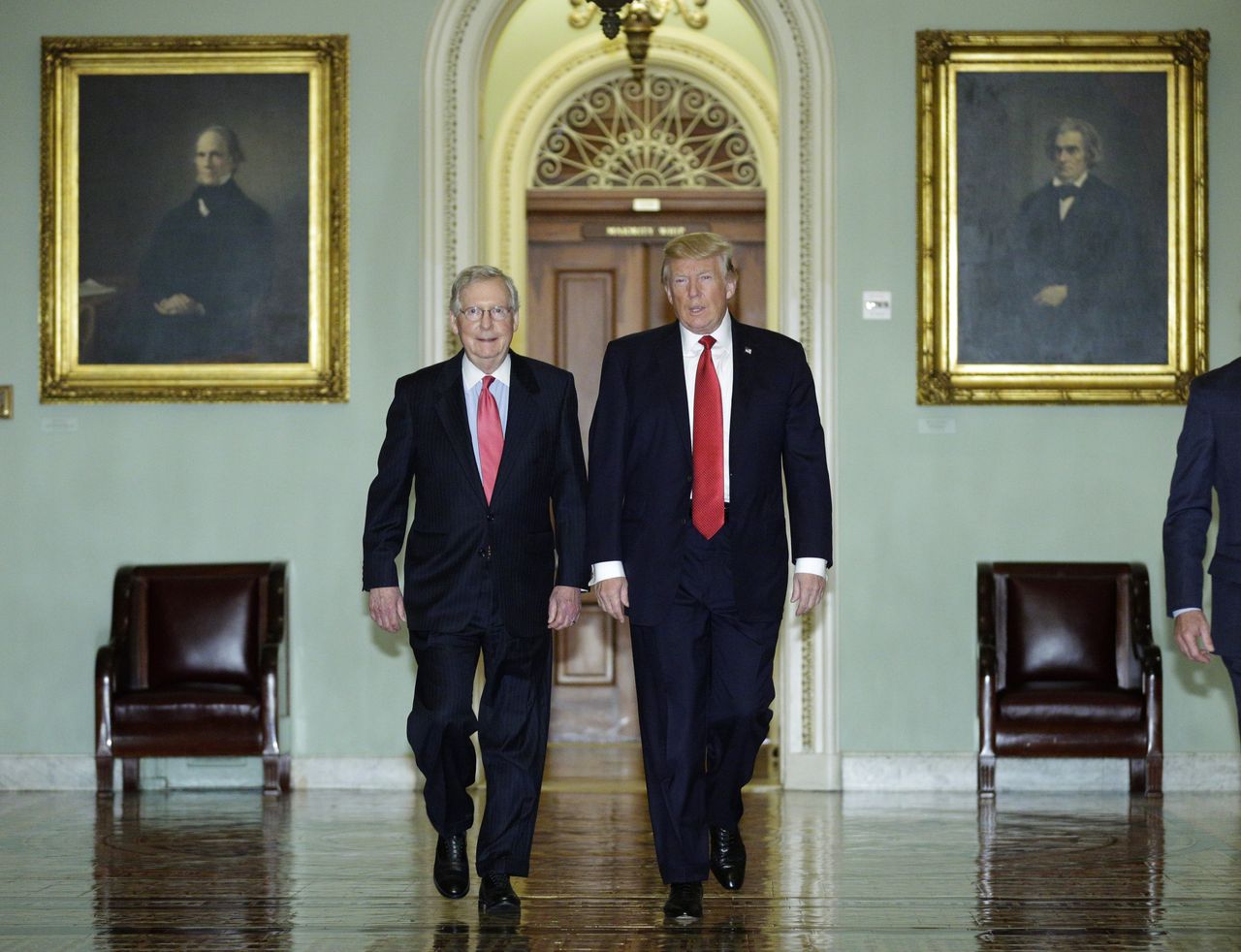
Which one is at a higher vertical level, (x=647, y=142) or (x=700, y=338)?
(x=647, y=142)

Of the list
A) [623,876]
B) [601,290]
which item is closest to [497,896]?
[623,876]

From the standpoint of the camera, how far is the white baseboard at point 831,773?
7.09 m

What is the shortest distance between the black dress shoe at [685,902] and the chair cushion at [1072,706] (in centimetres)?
289

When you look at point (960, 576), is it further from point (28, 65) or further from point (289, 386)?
point (28, 65)

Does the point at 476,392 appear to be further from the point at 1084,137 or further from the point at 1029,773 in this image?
the point at 1084,137

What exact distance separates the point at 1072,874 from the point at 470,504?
7.10 feet

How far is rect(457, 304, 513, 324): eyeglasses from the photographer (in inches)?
169

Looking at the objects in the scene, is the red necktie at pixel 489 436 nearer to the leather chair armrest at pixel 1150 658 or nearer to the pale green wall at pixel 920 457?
the pale green wall at pixel 920 457

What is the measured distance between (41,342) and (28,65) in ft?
4.06

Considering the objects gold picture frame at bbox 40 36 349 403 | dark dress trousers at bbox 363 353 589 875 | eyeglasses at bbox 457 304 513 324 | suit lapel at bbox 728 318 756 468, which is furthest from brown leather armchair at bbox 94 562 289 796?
suit lapel at bbox 728 318 756 468

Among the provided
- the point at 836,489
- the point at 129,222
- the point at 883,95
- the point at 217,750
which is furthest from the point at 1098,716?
the point at 129,222

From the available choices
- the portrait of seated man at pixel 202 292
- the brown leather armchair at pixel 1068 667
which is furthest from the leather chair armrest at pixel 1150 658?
the portrait of seated man at pixel 202 292

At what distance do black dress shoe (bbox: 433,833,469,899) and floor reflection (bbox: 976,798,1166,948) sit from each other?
1356 millimetres

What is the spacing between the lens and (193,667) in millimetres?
7062
